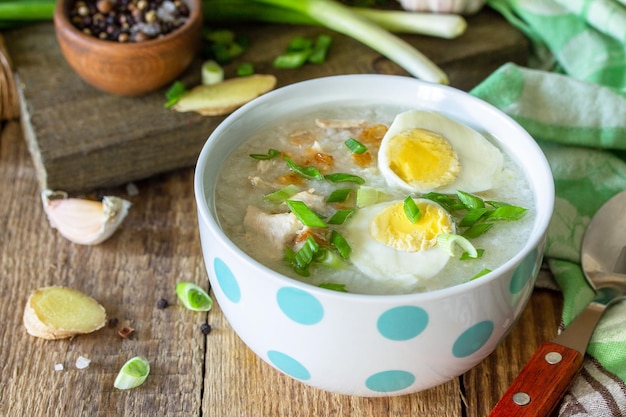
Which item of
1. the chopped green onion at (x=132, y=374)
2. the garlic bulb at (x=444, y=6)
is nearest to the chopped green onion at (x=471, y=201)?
the chopped green onion at (x=132, y=374)

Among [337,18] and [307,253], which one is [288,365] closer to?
[307,253]

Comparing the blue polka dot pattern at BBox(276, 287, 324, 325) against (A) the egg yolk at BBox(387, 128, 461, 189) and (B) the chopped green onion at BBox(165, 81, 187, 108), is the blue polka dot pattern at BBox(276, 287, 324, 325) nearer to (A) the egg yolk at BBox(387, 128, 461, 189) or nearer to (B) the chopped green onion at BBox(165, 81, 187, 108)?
(A) the egg yolk at BBox(387, 128, 461, 189)

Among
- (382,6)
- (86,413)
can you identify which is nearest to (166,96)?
(382,6)

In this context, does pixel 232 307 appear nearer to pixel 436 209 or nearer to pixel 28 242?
pixel 436 209

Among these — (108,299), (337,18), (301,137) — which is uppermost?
(301,137)

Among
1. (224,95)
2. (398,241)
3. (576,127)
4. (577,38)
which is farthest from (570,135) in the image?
(224,95)

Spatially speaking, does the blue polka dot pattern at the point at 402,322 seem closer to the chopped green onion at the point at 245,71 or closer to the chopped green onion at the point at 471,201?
the chopped green onion at the point at 471,201
